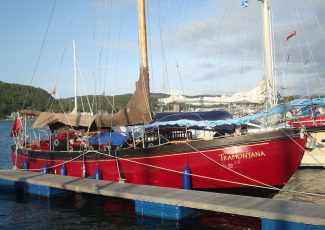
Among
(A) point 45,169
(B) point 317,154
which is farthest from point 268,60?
(A) point 45,169

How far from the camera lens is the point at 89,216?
9.67 metres

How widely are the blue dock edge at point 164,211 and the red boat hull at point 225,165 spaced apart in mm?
1627

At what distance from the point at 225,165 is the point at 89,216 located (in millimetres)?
4946

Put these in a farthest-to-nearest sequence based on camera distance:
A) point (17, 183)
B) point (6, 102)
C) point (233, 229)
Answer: point (6, 102), point (17, 183), point (233, 229)

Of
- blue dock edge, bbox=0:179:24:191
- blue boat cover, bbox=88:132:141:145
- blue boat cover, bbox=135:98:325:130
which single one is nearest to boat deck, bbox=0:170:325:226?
blue boat cover, bbox=88:132:141:145

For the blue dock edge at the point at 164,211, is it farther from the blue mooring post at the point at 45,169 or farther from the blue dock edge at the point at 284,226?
the blue mooring post at the point at 45,169

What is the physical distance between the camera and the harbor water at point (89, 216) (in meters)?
8.59

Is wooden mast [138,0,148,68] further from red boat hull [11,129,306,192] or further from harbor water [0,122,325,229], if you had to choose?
harbor water [0,122,325,229]

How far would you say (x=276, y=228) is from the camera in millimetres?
6848

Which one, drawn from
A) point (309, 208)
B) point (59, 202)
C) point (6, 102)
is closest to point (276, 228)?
point (309, 208)

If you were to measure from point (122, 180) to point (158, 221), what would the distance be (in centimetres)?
301

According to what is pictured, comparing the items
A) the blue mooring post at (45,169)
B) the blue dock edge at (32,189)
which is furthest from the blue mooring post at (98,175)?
the blue mooring post at (45,169)

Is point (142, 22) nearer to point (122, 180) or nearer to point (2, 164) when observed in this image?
point (122, 180)

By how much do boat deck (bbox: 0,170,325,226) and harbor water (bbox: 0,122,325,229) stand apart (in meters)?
0.70
